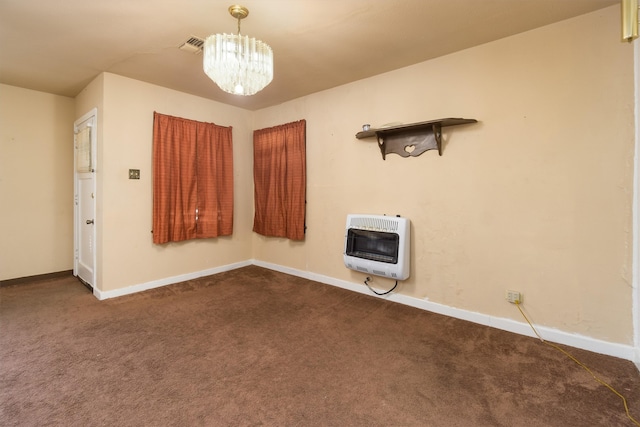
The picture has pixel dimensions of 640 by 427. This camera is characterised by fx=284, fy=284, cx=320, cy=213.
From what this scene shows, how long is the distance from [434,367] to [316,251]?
208 cm

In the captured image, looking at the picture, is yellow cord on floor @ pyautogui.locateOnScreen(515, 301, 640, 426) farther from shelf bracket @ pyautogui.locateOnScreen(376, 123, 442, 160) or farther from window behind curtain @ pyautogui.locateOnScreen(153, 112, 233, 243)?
window behind curtain @ pyautogui.locateOnScreen(153, 112, 233, 243)

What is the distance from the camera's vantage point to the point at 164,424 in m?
1.41

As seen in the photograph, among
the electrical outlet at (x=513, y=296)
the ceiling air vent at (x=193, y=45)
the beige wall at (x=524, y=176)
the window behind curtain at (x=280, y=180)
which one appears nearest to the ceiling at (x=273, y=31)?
the ceiling air vent at (x=193, y=45)

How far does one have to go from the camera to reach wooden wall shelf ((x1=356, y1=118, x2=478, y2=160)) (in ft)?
8.51

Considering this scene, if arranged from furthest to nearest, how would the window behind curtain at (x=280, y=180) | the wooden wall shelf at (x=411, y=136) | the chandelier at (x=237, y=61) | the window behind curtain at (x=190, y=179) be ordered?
1. the window behind curtain at (x=280, y=180)
2. the window behind curtain at (x=190, y=179)
3. the wooden wall shelf at (x=411, y=136)
4. the chandelier at (x=237, y=61)

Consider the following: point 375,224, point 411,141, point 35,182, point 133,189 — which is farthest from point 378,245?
point 35,182

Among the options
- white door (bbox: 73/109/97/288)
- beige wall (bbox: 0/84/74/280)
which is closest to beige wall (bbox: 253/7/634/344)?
white door (bbox: 73/109/97/288)

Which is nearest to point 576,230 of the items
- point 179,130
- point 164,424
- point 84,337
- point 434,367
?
point 434,367

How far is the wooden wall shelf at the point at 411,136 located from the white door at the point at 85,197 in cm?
307

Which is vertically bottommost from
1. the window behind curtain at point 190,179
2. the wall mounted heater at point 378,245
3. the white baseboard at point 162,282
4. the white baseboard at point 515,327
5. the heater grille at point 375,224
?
the white baseboard at point 515,327

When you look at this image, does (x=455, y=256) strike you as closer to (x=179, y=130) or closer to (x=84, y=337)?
(x=84, y=337)

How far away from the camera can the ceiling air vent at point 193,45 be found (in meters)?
2.38

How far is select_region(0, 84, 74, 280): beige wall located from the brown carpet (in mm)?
968

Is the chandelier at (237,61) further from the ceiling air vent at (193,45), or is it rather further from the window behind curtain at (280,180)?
the window behind curtain at (280,180)
